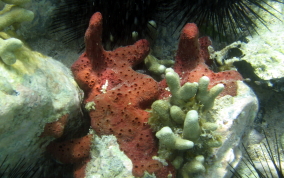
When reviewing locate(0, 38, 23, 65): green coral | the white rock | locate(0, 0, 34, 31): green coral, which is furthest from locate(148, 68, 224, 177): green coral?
locate(0, 0, 34, 31): green coral

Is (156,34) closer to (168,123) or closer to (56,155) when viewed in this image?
(168,123)

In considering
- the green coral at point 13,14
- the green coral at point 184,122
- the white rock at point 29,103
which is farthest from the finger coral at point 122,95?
the green coral at point 13,14

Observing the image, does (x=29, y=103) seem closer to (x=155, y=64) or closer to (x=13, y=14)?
(x=13, y=14)

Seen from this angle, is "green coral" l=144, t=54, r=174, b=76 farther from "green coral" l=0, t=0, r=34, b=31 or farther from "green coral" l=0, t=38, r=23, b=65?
"green coral" l=0, t=38, r=23, b=65

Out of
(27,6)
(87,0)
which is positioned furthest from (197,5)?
(27,6)

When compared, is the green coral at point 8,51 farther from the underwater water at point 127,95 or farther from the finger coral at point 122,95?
the finger coral at point 122,95

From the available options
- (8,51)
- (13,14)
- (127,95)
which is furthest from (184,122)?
(13,14)
